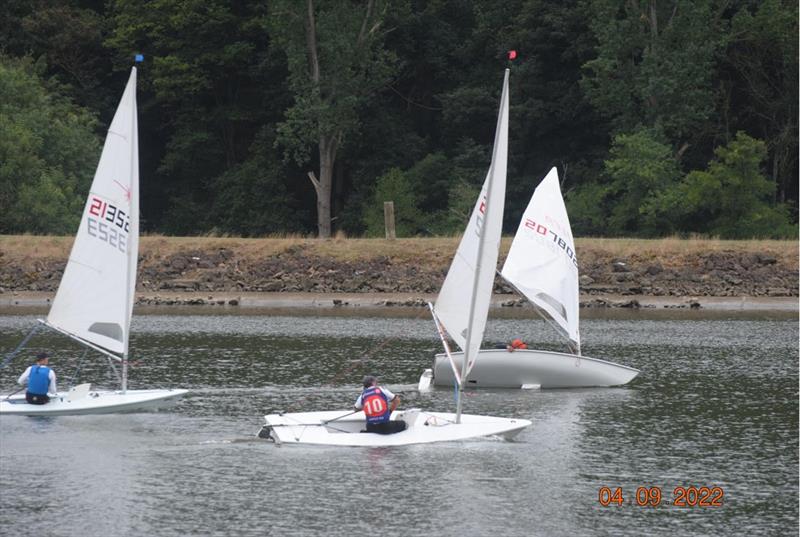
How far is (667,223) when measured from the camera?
268 feet

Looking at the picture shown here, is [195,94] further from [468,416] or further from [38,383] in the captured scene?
[468,416]

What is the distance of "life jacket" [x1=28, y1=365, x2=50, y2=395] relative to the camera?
3372 cm

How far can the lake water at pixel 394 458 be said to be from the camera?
84.0 feet

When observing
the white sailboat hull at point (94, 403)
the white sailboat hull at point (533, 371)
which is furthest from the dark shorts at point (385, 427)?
the white sailboat hull at point (533, 371)

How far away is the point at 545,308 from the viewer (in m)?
43.1

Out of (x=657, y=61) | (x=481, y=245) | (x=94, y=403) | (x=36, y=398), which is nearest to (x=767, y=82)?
(x=657, y=61)

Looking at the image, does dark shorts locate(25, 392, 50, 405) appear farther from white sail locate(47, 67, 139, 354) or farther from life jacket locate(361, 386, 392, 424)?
life jacket locate(361, 386, 392, 424)

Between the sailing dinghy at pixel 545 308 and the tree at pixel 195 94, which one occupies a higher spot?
the tree at pixel 195 94

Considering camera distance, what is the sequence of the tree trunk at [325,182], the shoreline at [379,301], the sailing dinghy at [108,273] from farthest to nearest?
the tree trunk at [325,182] < the shoreline at [379,301] < the sailing dinghy at [108,273]

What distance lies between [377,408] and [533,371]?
36.5 feet

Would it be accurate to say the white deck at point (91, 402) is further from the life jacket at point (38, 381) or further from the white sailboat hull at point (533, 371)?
the white sailboat hull at point (533, 371)

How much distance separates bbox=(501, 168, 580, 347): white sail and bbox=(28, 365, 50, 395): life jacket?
15.1 m

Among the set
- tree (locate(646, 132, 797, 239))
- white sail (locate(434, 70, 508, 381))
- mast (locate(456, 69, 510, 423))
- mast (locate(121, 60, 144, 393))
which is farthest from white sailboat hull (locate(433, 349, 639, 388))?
tree (locate(646, 132, 797, 239))
